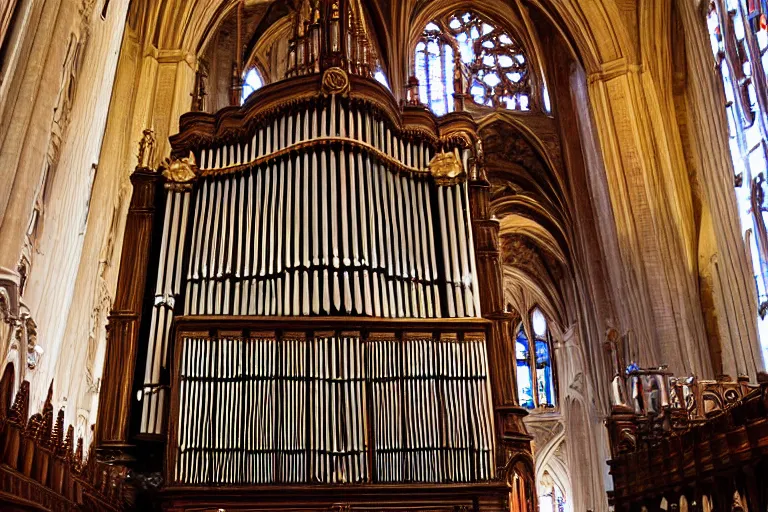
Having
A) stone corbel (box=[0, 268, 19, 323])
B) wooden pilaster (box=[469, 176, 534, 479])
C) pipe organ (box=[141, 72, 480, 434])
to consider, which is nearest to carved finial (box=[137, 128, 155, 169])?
pipe organ (box=[141, 72, 480, 434])

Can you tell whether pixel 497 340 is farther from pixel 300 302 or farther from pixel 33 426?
pixel 33 426

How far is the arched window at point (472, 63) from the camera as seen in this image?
1923 centimetres

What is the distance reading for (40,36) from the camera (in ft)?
21.8

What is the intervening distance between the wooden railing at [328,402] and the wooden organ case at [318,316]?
1cm

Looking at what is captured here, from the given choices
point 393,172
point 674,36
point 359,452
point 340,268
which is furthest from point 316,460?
point 674,36

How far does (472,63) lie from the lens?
64.7ft

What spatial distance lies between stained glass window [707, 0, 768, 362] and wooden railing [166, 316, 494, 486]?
18.9 feet

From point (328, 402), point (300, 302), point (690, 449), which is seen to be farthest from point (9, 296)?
point (690, 449)

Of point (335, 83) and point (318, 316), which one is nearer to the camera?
point (318, 316)

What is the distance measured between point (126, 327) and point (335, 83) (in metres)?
2.97

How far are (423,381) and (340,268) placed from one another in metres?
1.17

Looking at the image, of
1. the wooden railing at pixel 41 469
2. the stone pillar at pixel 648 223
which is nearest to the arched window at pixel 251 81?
the stone pillar at pixel 648 223

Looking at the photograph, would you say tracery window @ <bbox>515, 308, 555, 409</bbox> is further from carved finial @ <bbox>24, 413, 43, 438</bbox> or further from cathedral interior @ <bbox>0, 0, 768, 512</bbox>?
carved finial @ <bbox>24, 413, 43, 438</bbox>

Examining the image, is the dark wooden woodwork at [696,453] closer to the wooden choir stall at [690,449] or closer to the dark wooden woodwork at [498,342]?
the wooden choir stall at [690,449]
